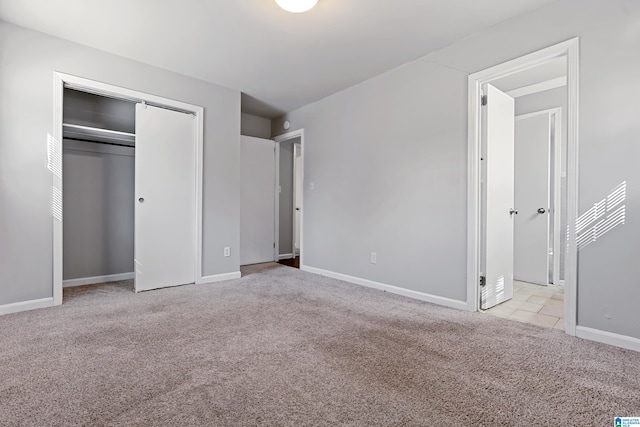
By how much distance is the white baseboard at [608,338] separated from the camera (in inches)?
77.4

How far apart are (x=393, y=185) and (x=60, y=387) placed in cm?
306

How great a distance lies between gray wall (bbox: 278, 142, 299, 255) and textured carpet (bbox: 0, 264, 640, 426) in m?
2.87

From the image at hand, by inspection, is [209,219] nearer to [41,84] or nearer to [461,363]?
[41,84]

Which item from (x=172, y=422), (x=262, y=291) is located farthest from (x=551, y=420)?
(x=262, y=291)

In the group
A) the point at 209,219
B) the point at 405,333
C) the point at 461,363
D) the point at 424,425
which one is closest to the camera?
the point at 424,425

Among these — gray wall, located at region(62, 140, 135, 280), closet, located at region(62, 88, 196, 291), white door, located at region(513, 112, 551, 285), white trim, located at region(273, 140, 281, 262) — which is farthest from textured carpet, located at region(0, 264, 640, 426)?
white trim, located at region(273, 140, 281, 262)

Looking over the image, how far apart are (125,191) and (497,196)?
4.31 metres

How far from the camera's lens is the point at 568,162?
2.23 metres

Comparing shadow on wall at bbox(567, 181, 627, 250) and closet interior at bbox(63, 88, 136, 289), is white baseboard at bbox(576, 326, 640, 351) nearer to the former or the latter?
shadow on wall at bbox(567, 181, 627, 250)

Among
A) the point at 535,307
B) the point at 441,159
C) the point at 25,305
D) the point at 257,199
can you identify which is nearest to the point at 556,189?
the point at 535,307

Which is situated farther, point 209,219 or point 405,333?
point 209,219

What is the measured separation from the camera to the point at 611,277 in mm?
2053

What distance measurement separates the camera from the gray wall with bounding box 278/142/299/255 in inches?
220

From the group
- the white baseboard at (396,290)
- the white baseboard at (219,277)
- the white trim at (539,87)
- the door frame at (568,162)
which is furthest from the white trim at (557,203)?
the white baseboard at (219,277)
